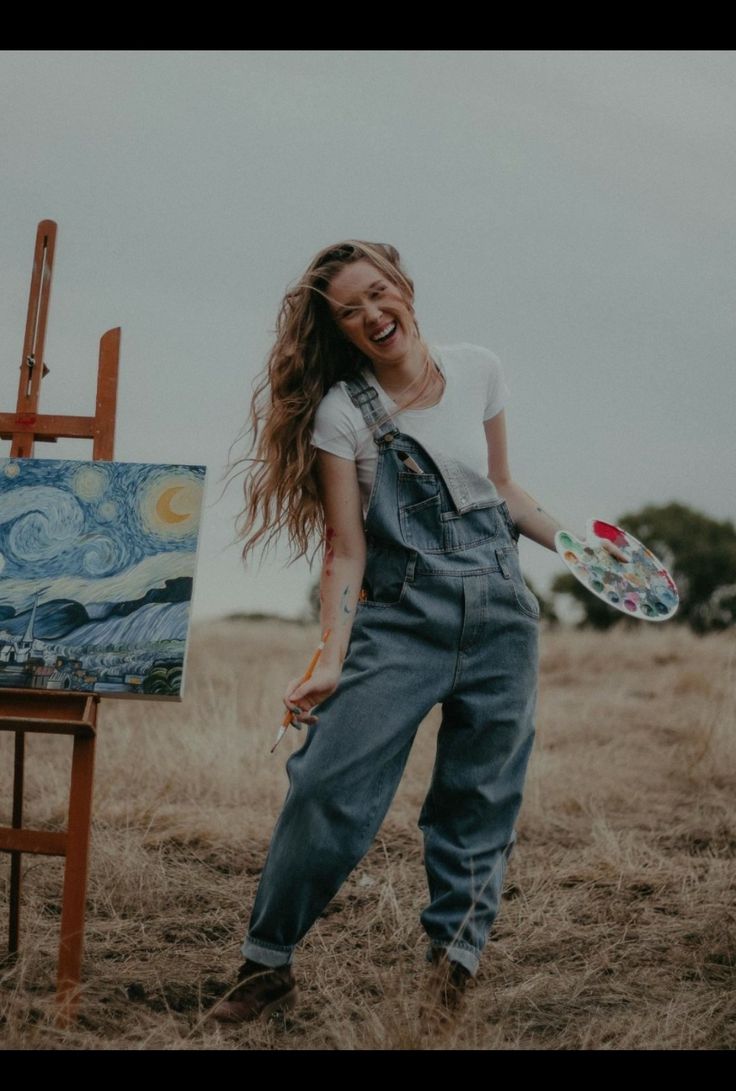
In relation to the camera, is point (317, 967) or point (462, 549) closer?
point (462, 549)

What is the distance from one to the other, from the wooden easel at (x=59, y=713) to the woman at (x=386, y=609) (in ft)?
1.32

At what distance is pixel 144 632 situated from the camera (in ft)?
9.33

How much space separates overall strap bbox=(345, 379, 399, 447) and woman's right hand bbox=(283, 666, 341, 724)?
539 mm

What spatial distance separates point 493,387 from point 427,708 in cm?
84

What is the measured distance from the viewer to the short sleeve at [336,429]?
2.65 metres

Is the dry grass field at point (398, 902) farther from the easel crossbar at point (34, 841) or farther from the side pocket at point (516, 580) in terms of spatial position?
the side pocket at point (516, 580)

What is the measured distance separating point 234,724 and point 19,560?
277 centimetres

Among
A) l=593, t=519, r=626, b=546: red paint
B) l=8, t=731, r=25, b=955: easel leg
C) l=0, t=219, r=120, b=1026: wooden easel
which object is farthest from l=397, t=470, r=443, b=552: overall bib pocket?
l=8, t=731, r=25, b=955: easel leg

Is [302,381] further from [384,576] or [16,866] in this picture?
[16,866]

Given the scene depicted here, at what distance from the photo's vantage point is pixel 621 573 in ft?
9.57

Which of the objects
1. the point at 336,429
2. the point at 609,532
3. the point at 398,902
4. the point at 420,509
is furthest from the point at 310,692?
the point at 398,902

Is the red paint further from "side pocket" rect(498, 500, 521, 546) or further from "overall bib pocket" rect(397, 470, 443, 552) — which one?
"overall bib pocket" rect(397, 470, 443, 552)

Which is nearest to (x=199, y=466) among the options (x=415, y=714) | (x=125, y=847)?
(x=415, y=714)
